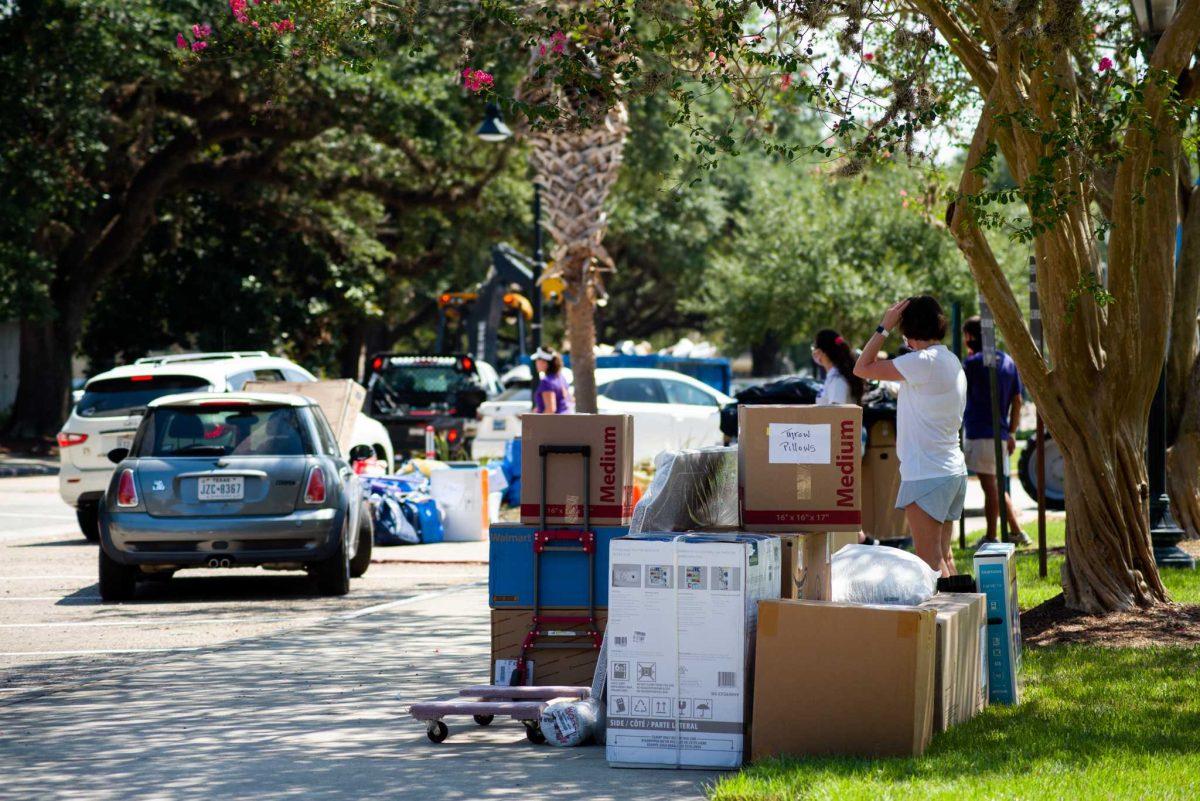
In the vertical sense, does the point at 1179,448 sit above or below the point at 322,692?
above

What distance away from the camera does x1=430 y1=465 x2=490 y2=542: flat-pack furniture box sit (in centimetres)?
1686

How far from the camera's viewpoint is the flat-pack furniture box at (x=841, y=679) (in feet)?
20.0

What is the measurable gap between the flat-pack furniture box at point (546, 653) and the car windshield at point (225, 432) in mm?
5109

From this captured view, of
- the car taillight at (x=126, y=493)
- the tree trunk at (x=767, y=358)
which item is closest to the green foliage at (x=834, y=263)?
the tree trunk at (x=767, y=358)

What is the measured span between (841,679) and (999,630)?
1.56m

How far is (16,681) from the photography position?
29.0ft

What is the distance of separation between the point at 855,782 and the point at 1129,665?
316cm

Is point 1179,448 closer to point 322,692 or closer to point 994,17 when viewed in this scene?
point 994,17

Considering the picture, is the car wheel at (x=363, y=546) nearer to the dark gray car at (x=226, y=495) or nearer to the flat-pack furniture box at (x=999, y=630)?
the dark gray car at (x=226, y=495)

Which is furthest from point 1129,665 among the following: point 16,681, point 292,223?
point 292,223

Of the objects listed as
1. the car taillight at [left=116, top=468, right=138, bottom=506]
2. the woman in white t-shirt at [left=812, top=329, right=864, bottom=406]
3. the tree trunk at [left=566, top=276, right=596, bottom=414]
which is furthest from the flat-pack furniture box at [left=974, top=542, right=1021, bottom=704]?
the tree trunk at [left=566, top=276, right=596, bottom=414]

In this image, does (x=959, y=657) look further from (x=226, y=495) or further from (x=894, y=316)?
(x=226, y=495)

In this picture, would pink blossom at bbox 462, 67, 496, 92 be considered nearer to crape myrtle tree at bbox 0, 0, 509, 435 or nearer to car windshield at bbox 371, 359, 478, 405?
crape myrtle tree at bbox 0, 0, 509, 435

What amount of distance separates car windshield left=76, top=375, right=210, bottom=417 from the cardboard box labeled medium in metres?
10.0
